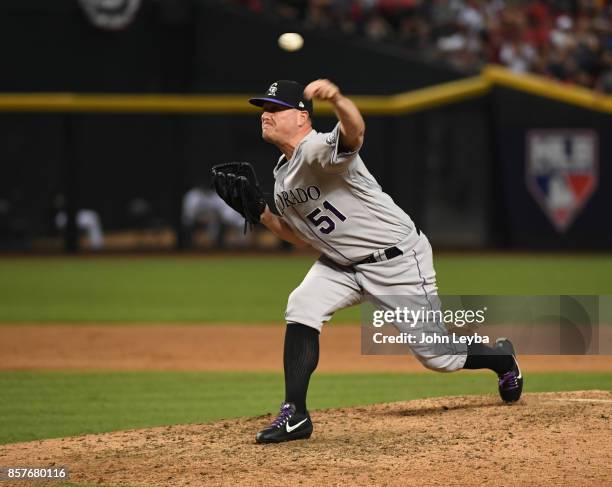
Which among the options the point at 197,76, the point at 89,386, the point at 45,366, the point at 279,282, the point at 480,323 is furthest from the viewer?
the point at 197,76

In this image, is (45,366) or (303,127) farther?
(45,366)

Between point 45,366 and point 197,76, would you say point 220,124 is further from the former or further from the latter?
point 45,366

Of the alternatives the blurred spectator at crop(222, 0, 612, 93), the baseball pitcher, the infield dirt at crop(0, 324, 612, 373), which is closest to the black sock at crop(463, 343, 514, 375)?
the baseball pitcher

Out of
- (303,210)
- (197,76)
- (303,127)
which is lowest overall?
(303,210)

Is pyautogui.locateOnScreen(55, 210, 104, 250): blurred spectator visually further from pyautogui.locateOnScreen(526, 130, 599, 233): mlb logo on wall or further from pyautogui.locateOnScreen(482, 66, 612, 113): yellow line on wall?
pyautogui.locateOnScreen(526, 130, 599, 233): mlb logo on wall

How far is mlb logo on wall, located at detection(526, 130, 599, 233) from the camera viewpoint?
1685cm

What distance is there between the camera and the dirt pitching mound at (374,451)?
3.97m

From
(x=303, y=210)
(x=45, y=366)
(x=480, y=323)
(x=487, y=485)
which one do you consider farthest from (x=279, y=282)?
(x=487, y=485)

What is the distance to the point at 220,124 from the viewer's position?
683 inches

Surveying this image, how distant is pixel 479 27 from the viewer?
19.1 metres

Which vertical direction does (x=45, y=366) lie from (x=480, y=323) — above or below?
below

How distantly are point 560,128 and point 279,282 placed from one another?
20.9ft

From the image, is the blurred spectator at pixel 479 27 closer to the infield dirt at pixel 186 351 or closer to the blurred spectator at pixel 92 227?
the blurred spectator at pixel 92 227

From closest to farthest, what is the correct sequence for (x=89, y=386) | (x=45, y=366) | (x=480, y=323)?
(x=480, y=323), (x=89, y=386), (x=45, y=366)
